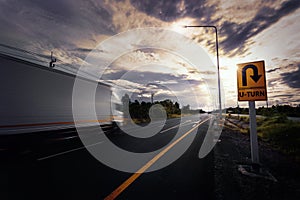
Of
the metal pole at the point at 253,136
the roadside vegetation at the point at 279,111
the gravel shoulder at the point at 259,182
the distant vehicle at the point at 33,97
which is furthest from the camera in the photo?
the roadside vegetation at the point at 279,111

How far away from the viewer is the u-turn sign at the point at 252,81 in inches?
160

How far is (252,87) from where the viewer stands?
4152 millimetres

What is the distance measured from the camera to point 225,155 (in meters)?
5.22

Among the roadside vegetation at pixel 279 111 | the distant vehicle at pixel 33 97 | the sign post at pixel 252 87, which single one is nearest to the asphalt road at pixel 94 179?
the distant vehicle at pixel 33 97

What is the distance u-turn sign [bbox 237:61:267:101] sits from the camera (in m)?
4.07

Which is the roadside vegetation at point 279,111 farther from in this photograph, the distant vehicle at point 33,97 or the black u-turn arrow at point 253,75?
the distant vehicle at point 33,97

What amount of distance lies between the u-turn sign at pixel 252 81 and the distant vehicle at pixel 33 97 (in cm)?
637

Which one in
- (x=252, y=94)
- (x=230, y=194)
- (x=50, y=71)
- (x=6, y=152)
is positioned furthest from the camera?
(x=50, y=71)

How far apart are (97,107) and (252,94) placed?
6.97 metres

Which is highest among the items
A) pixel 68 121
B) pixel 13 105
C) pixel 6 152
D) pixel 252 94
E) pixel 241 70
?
pixel 241 70

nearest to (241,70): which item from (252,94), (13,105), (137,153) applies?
(252,94)

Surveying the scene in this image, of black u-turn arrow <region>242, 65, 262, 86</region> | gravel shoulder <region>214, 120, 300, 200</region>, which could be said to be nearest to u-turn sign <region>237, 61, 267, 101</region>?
black u-turn arrow <region>242, 65, 262, 86</region>

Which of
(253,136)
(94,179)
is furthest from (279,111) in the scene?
(94,179)

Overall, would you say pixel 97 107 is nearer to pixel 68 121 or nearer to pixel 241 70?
pixel 68 121
